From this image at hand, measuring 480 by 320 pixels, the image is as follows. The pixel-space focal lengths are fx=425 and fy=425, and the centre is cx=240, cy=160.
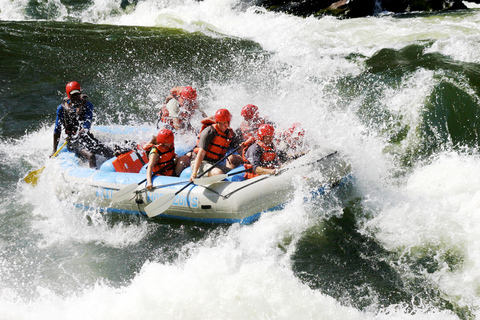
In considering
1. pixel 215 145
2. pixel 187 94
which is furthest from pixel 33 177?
pixel 215 145

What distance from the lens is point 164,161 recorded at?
5.83m

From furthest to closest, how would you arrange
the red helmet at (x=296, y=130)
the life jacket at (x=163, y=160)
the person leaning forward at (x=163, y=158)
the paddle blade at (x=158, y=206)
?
1. the red helmet at (x=296, y=130)
2. the life jacket at (x=163, y=160)
3. the person leaning forward at (x=163, y=158)
4. the paddle blade at (x=158, y=206)

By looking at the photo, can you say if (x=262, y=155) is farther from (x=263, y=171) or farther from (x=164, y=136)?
(x=164, y=136)

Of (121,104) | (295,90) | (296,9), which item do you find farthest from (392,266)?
(296,9)

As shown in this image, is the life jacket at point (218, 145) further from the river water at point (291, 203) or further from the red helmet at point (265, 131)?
the river water at point (291, 203)

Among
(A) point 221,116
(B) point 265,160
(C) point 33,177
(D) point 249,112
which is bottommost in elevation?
(C) point 33,177

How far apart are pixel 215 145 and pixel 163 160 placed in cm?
74

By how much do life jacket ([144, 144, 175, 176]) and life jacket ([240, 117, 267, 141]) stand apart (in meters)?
Answer: 1.13

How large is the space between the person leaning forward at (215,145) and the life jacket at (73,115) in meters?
1.94

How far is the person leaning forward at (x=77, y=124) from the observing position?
6312 mm

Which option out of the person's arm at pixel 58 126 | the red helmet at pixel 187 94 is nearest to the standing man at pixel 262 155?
the red helmet at pixel 187 94

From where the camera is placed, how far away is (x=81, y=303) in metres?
4.46

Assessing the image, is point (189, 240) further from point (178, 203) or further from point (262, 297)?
point (262, 297)

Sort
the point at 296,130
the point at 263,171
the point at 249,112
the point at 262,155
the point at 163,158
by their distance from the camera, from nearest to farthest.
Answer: the point at 263,171 < the point at 262,155 < the point at 163,158 < the point at 296,130 < the point at 249,112
